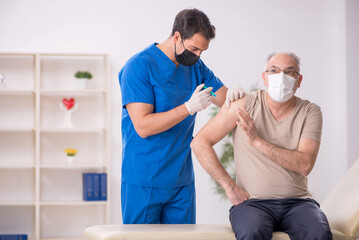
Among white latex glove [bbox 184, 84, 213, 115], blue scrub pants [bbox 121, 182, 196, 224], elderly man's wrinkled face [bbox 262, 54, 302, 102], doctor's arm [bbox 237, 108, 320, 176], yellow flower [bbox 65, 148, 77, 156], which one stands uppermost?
elderly man's wrinkled face [bbox 262, 54, 302, 102]

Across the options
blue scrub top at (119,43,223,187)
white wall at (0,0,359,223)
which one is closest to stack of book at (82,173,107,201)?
white wall at (0,0,359,223)

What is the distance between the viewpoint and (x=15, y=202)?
13.6ft

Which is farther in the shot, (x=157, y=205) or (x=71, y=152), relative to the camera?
(x=71, y=152)

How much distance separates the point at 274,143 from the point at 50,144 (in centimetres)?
286

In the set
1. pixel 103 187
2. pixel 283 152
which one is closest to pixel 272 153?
pixel 283 152

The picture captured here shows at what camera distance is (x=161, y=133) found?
6.82ft

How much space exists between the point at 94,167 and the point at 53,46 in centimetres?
116

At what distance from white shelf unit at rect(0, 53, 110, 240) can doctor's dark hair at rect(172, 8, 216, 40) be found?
231 cm

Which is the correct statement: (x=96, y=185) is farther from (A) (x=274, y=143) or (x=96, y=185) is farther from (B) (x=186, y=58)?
(A) (x=274, y=143)

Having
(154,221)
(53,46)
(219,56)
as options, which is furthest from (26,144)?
(154,221)

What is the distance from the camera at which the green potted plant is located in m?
4.24

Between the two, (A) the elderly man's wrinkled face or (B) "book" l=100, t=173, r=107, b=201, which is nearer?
(A) the elderly man's wrinkled face

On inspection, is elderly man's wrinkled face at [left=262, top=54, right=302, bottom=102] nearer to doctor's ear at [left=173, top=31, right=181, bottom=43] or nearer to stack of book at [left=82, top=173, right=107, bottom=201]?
doctor's ear at [left=173, top=31, right=181, bottom=43]

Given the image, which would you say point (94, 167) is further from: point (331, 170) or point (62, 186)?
point (331, 170)
